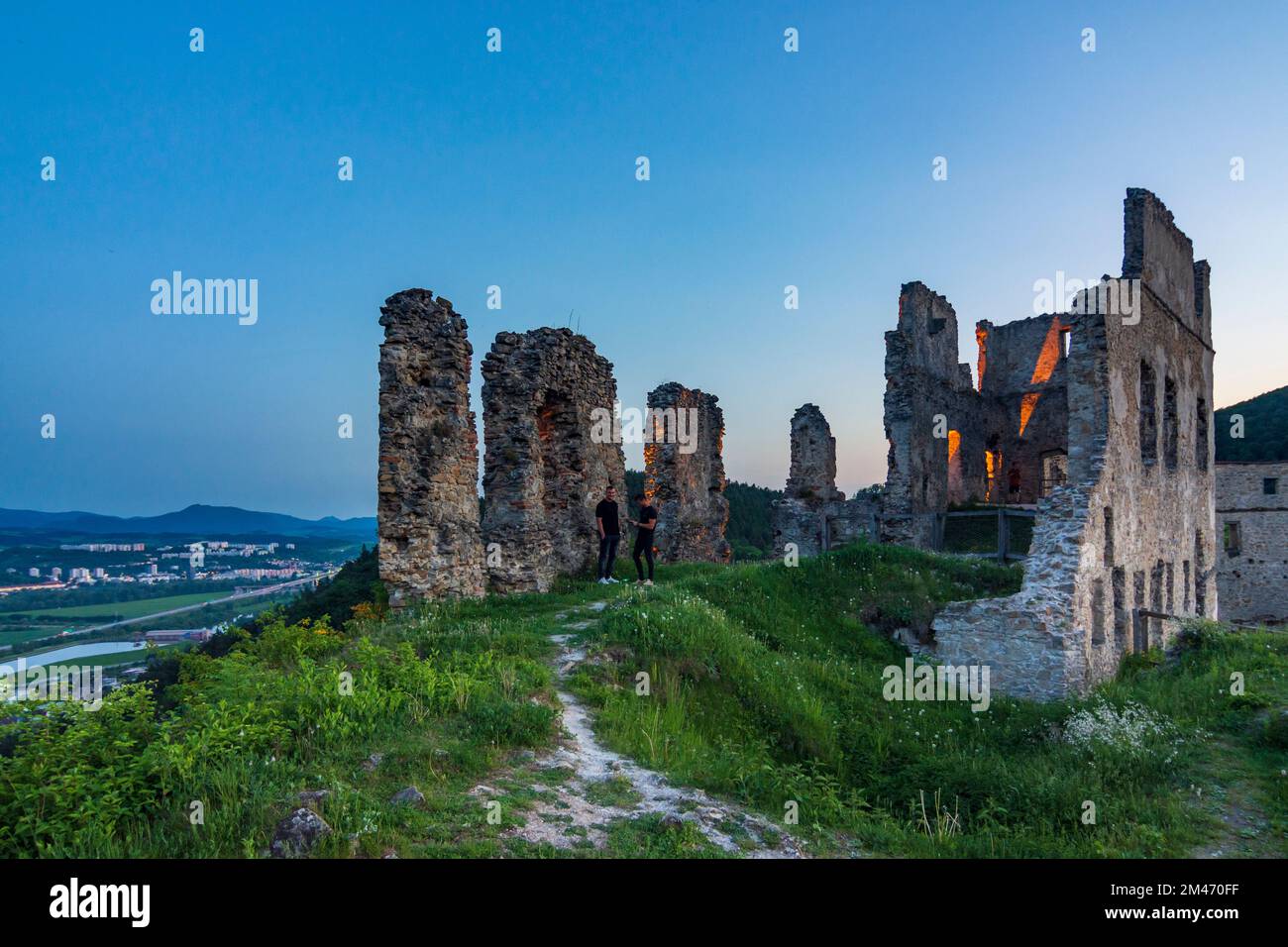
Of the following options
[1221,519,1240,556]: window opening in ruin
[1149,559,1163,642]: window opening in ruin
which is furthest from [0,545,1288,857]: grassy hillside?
[1221,519,1240,556]: window opening in ruin

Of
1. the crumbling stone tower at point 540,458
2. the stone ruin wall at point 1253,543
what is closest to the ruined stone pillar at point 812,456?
the crumbling stone tower at point 540,458

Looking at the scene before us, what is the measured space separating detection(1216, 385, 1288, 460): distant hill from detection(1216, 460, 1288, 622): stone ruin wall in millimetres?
21544

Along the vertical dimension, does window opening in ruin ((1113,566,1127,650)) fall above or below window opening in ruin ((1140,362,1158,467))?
below

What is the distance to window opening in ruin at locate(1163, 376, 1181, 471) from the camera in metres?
19.9

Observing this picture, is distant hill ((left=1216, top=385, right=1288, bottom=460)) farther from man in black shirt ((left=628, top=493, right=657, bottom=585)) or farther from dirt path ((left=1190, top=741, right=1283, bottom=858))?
dirt path ((left=1190, top=741, right=1283, bottom=858))

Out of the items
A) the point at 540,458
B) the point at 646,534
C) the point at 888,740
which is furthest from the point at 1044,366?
the point at 888,740

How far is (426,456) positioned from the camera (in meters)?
14.8

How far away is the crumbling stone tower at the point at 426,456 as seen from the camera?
1423cm

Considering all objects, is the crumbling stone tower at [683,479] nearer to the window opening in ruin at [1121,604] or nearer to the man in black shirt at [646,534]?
the man in black shirt at [646,534]

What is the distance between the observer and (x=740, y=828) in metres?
6.14

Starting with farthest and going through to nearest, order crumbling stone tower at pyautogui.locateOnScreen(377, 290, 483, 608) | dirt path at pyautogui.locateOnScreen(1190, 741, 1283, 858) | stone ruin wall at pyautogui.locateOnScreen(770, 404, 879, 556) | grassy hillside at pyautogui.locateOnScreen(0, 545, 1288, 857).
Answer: stone ruin wall at pyautogui.locateOnScreen(770, 404, 879, 556) → crumbling stone tower at pyautogui.locateOnScreen(377, 290, 483, 608) → dirt path at pyautogui.locateOnScreen(1190, 741, 1283, 858) → grassy hillside at pyautogui.locateOnScreen(0, 545, 1288, 857)

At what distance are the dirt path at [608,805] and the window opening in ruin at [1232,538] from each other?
40.8 m

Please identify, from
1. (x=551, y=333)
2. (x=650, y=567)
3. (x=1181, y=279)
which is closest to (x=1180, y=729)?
(x=650, y=567)
